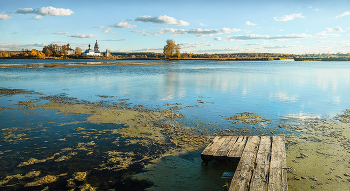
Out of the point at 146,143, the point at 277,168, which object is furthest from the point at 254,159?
the point at 146,143

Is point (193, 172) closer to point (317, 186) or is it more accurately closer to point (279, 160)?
point (279, 160)

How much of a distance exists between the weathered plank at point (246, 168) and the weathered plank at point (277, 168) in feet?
1.45

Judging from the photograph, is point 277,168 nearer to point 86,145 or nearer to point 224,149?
point 224,149

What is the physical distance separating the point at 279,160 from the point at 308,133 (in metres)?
4.05

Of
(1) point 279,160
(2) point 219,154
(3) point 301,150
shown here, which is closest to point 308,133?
(3) point 301,150

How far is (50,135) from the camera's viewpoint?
8.85 meters

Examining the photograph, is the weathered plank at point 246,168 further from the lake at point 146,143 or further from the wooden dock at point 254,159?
the lake at point 146,143

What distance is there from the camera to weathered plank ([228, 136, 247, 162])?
640cm

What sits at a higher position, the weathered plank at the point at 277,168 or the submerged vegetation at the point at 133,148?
the weathered plank at the point at 277,168

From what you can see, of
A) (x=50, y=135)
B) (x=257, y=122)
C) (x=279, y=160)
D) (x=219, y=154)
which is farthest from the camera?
(x=257, y=122)

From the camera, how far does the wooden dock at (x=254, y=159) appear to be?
491 cm

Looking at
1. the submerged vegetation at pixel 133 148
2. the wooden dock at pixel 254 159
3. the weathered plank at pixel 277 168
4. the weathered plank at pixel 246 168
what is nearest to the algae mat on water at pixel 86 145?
the submerged vegetation at pixel 133 148

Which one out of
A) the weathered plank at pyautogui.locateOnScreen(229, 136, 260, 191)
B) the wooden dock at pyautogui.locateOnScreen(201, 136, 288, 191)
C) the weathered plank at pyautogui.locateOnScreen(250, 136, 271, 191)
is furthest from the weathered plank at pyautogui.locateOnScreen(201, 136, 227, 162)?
the weathered plank at pyautogui.locateOnScreen(250, 136, 271, 191)

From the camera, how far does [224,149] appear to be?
6.87 metres
